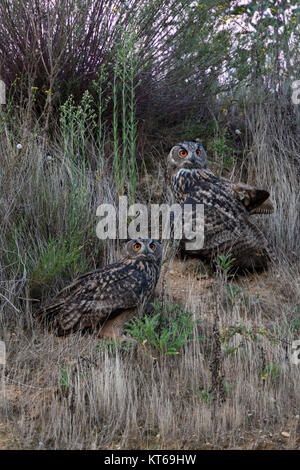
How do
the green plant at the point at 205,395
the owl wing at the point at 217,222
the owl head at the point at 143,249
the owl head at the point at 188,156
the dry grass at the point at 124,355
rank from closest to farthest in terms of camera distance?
the dry grass at the point at 124,355 < the green plant at the point at 205,395 < the owl head at the point at 143,249 < the owl wing at the point at 217,222 < the owl head at the point at 188,156

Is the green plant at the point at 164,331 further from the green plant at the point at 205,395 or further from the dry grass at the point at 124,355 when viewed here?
the green plant at the point at 205,395

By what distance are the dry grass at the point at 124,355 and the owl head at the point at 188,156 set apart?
781 millimetres

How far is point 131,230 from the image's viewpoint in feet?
14.6

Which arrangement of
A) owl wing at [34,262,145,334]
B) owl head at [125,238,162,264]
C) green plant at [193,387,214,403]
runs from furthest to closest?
owl head at [125,238,162,264], owl wing at [34,262,145,334], green plant at [193,387,214,403]

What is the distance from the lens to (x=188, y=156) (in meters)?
4.25

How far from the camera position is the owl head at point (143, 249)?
3.56 metres

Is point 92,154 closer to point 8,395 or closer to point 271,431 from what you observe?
point 8,395

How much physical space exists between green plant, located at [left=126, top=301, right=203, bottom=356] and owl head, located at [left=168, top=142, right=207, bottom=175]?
1.24 metres

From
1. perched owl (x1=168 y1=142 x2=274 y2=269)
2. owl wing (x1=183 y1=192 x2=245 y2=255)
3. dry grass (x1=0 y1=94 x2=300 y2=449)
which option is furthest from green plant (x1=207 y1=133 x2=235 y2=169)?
owl wing (x1=183 y1=192 x2=245 y2=255)

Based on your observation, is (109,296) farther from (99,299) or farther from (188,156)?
(188,156)

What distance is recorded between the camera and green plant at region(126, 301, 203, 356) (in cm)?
321

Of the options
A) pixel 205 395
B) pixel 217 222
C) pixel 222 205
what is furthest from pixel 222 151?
pixel 205 395
